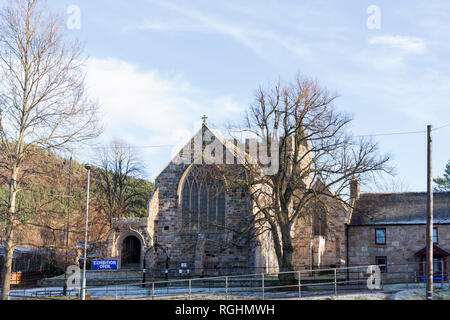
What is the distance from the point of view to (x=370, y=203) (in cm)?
4094

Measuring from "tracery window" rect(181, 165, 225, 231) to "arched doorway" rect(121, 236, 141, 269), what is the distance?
5817 mm

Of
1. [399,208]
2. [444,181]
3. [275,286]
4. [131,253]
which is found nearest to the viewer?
[275,286]

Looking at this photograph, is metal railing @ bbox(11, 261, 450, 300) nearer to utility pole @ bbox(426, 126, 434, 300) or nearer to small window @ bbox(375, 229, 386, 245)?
small window @ bbox(375, 229, 386, 245)

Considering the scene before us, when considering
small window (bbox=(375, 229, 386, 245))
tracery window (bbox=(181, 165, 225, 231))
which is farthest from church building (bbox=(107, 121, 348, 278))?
small window (bbox=(375, 229, 386, 245))

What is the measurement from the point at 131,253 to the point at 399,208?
21.5 metres

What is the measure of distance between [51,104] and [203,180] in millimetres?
18061

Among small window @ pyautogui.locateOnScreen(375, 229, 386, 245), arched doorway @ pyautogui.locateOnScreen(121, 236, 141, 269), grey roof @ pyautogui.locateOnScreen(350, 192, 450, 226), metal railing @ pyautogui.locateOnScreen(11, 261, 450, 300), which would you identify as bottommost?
metal railing @ pyautogui.locateOnScreen(11, 261, 450, 300)

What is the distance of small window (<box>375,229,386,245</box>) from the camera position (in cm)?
3784

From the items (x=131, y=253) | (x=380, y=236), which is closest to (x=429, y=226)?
(x=380, y=236)

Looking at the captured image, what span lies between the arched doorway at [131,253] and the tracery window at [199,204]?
19.1 ft

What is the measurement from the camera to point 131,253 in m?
45.0

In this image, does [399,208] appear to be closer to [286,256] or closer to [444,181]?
[286,256]
